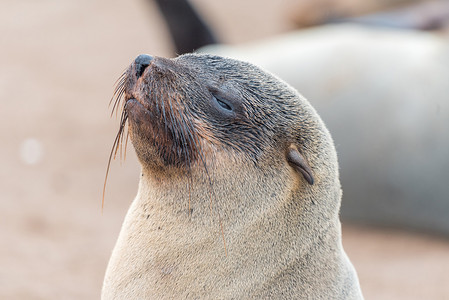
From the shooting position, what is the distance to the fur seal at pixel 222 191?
309 cm

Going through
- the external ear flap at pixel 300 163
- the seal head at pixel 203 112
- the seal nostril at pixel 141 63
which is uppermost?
the seal nostril at pixel 141 63

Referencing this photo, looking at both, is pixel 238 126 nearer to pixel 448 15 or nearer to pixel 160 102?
pixel 160 102

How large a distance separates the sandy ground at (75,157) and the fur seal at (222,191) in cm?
223

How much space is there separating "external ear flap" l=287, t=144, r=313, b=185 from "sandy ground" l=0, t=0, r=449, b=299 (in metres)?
2.65

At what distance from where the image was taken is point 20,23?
13.3m

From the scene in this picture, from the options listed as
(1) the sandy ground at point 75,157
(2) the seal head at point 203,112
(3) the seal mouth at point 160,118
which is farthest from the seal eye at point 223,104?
(1) the sandy ground at point 75,157

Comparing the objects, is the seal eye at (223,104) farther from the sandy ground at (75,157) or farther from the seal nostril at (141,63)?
the sandy ground at (75,157)

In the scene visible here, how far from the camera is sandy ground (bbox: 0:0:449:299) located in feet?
19.6

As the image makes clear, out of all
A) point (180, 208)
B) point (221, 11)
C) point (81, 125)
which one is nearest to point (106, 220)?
point (81, 125)

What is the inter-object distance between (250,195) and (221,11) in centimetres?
1209

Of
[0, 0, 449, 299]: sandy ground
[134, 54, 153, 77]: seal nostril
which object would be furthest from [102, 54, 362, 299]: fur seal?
[0, 0, 449, 299]: sandy ground

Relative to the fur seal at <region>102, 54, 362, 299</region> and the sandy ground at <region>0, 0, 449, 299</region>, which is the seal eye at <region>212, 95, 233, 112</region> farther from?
the sandy ground at <region>0, 0, 449, 299</region>

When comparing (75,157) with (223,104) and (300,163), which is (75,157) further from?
(300,163)

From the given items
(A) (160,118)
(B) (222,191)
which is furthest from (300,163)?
(A) (160,118)
